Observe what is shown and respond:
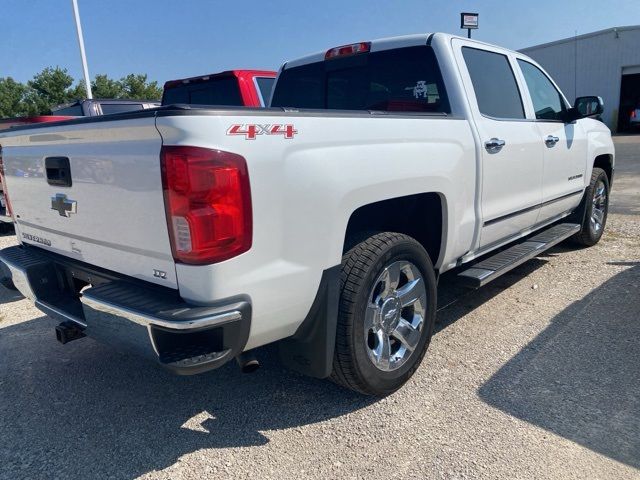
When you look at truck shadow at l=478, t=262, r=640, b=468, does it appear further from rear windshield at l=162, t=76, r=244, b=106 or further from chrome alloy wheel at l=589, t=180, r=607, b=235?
rear windshield at l=162, t=76, r=244, b=106

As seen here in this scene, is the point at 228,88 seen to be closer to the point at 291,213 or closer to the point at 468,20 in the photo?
the point at 291,213

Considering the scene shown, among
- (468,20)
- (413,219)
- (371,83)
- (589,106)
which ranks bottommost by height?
(413,219)

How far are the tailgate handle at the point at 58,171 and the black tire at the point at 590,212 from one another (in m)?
5.00

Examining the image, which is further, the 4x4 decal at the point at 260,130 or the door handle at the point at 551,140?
the door handle at the point at 551,140

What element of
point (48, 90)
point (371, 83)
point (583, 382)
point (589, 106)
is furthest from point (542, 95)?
point (48, 90)

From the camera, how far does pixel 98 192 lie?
238 centimetres

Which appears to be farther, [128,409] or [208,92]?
[208,92]

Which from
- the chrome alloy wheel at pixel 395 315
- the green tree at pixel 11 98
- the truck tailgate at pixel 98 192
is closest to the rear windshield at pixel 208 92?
the truck tailgate at pixel 98 192

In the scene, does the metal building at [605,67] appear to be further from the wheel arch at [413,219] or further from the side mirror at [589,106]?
the wheel arch at [413,219]

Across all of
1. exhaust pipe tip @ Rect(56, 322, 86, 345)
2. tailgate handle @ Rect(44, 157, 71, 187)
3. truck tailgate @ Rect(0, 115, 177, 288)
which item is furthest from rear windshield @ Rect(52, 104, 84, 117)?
exhaust pipe tip @ Rect(56, 322, 86, 345)

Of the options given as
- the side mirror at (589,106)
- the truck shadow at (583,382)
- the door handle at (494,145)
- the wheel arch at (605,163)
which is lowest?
the truck shadow at (583,382)

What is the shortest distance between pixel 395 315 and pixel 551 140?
2388 millimetres

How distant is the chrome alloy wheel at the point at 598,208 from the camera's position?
5676 mm

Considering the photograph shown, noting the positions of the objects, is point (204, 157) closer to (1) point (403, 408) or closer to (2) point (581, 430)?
(1) point (403, 408)
